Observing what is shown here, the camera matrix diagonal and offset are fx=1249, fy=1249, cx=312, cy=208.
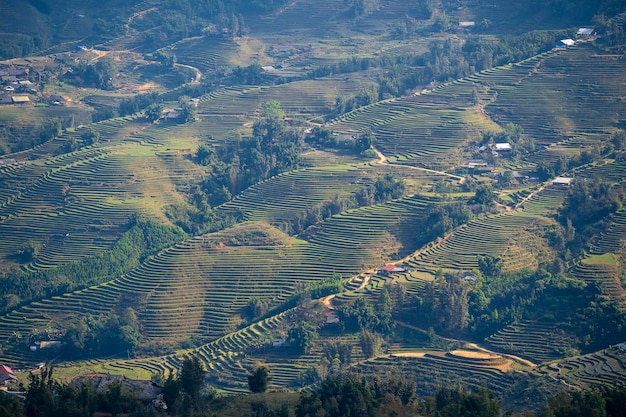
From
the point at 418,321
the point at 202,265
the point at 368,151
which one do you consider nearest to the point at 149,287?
the point at 202,265

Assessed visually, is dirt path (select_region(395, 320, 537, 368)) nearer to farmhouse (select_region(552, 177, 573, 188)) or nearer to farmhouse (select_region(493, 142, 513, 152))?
farmhouse (select_region(552, 177, 573, 188))

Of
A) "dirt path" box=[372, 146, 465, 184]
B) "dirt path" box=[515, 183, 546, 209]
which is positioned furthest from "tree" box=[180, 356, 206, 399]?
"dirt path" box=[372, 146, 465, 184]

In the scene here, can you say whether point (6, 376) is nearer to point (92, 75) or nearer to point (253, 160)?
point (253, 160)

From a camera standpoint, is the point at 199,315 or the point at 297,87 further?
the point at 297,87

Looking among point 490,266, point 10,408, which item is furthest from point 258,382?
point 490,266

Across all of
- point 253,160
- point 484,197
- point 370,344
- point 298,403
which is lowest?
point 370,344

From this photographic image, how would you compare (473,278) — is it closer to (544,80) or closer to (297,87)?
(544,80)
